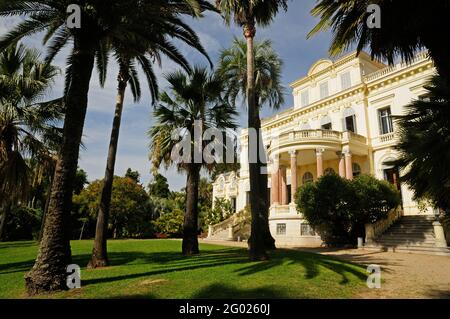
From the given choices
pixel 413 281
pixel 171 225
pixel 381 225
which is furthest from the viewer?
pixel 171 225

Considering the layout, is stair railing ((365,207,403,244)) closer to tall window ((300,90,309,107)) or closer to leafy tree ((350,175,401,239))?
leafy tree ((350,175,401,239))

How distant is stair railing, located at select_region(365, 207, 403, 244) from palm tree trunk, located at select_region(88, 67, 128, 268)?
13.2 m

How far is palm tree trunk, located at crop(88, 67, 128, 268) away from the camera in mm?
9211

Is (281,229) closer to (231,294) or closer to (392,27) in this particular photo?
(231,294)

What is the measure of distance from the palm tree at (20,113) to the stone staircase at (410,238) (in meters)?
17.2

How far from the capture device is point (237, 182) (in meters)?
34.2

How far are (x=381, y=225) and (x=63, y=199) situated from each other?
1675cm

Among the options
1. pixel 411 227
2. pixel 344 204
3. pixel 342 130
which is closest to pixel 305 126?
pixel 342 130

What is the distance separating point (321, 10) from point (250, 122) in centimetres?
432

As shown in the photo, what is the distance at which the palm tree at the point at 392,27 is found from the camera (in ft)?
16.2

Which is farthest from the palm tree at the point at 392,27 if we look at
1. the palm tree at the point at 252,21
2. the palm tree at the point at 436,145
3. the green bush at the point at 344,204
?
the green bush at the point at 344,204

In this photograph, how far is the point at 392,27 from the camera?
576 cm

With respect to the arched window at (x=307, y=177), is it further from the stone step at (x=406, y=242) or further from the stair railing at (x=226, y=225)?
the stone step at (x=406, y=242)
